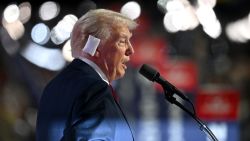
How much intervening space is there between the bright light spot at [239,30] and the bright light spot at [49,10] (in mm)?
1007

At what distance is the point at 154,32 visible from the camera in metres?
3.27

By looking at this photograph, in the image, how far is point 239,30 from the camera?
326 centimetres

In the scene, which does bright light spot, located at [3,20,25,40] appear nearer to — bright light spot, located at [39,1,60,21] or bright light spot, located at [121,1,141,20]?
bright light spot, located at [39,1,60,21]

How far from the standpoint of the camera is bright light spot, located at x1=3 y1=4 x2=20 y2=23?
3236 mm

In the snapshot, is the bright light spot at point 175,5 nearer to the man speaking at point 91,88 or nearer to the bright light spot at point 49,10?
the bright light spot at point 49,10

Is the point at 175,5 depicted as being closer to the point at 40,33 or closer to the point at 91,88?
the point at 40,33

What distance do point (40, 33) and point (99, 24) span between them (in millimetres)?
2191

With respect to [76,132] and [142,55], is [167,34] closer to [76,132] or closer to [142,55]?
[142,55]

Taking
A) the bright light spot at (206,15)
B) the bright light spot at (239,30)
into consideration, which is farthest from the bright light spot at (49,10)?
the bright light spot at (239,30)

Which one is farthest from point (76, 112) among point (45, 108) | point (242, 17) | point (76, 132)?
point (242, 17)

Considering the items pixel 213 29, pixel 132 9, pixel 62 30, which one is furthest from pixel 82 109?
pixel 213 29

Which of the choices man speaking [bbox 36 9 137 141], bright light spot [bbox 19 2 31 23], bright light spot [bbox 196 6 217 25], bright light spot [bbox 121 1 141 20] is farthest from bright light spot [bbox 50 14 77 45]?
man speaking [bbox 36 9 137 141]

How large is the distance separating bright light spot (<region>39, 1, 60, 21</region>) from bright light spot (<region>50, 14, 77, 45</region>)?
97mm

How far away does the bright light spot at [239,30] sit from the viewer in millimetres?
3260
